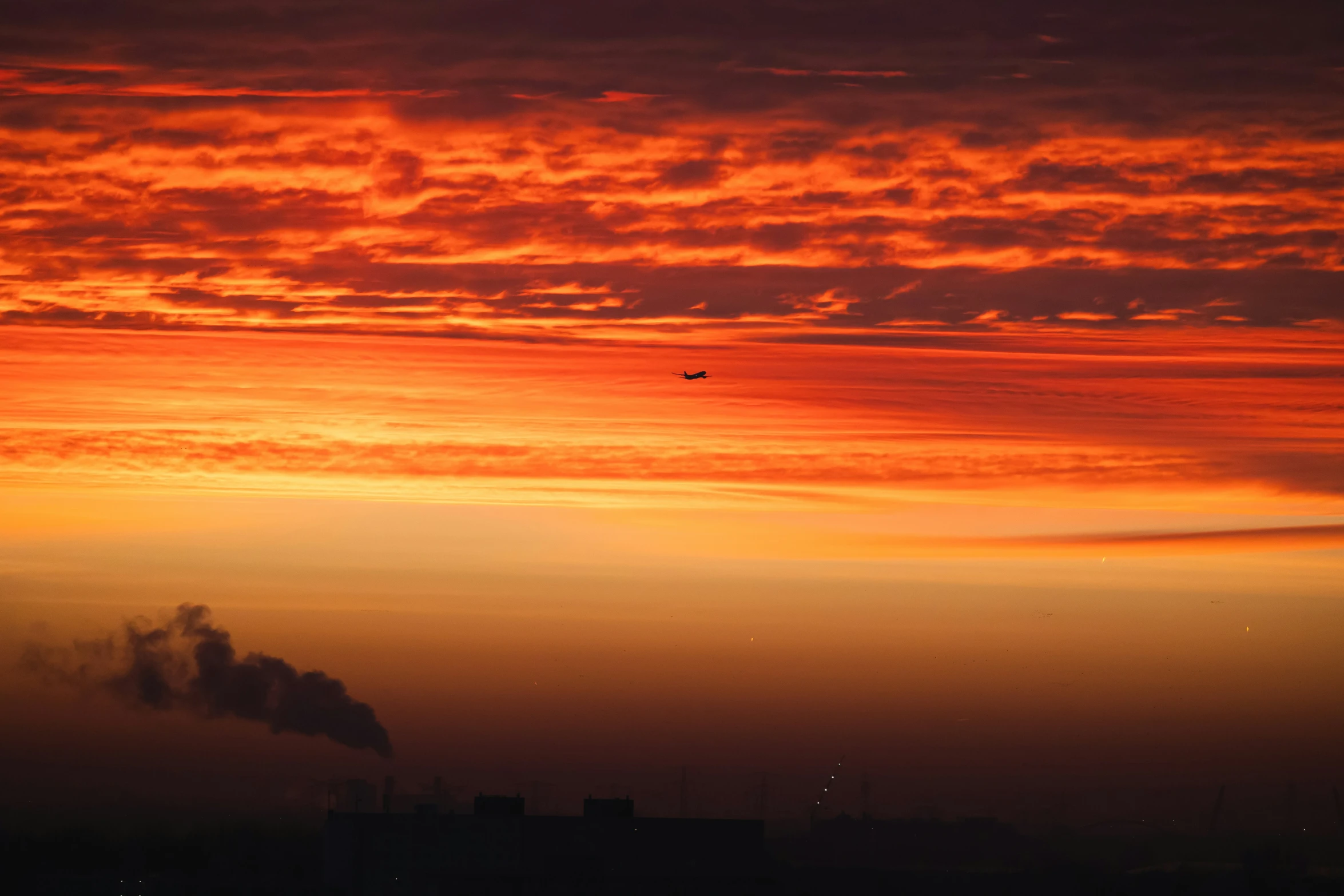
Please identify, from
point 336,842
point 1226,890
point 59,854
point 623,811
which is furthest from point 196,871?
point 1226,890

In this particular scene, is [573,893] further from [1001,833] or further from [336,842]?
[1001,833]

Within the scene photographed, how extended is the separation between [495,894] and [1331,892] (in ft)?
318

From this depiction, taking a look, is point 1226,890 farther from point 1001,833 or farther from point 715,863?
point 715,863

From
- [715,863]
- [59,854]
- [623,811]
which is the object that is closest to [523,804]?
[623,811]

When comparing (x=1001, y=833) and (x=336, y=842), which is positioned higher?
(x=1001, y=833)

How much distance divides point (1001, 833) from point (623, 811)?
7615cm

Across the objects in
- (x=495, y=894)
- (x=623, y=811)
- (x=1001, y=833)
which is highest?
(x=1001, y=833)

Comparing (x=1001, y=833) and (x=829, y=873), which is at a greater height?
(x=1001, y=833)

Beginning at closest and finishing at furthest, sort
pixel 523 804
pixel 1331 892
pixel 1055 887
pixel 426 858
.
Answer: pixel 426 858 → pixel 523 804 → pixel 1055 887 → pixel 1331 892

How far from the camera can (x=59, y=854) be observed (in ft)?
536

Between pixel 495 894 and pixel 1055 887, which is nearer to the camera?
pixel 495 894

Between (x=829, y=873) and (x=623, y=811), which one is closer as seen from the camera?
(x=623, y=811)

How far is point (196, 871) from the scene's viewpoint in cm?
15075

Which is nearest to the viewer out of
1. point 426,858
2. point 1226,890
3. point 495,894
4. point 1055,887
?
point 495,894
